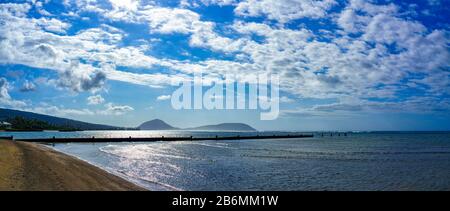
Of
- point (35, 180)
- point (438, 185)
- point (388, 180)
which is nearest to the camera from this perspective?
point (35, 180)

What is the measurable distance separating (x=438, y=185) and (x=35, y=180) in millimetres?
28146
